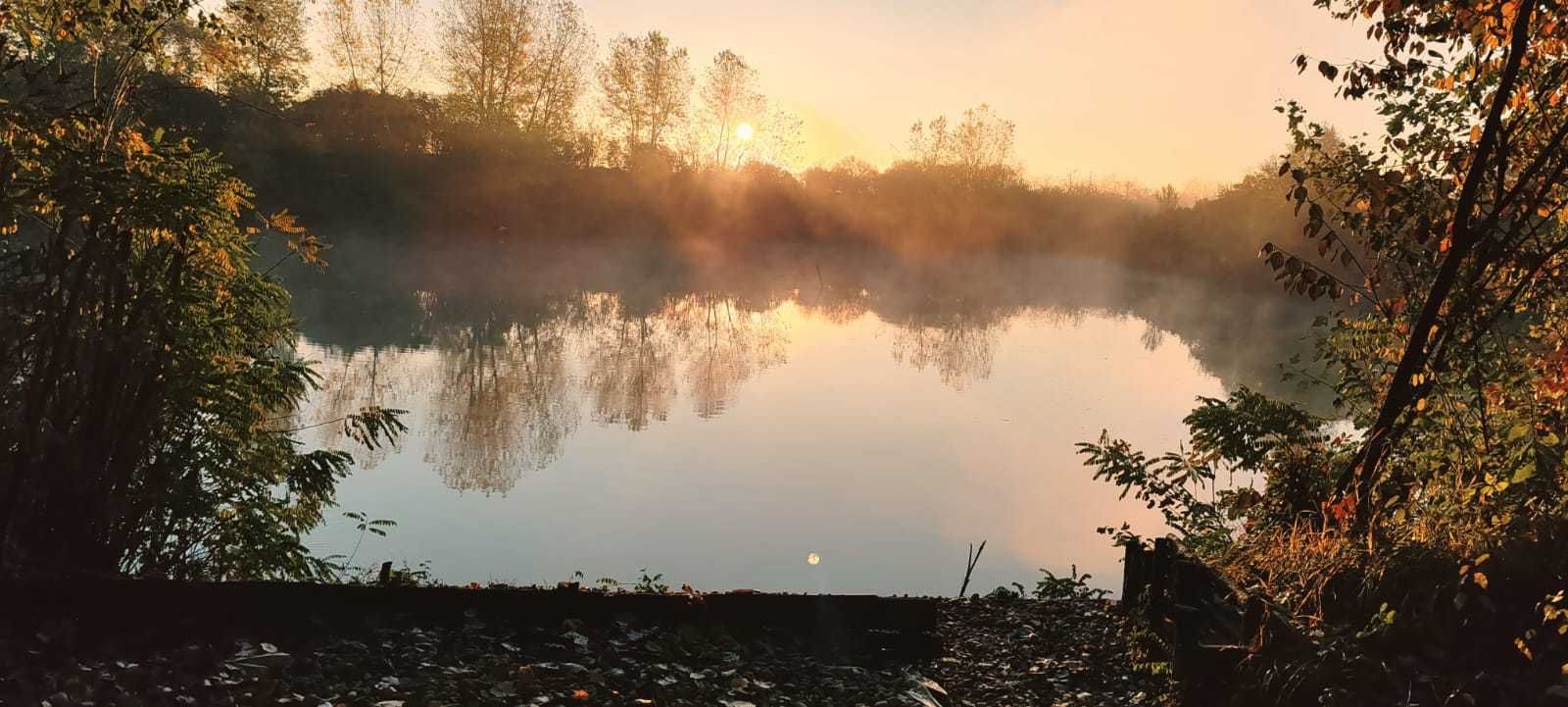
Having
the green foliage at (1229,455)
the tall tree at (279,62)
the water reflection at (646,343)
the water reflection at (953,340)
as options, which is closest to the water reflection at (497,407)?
the water reflection at (646,343)

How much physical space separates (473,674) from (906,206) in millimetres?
63346

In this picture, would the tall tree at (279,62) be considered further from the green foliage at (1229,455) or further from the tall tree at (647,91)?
the green foliage at (1229,455)

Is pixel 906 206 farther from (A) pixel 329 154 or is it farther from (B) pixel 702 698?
(B) pixel 702 698

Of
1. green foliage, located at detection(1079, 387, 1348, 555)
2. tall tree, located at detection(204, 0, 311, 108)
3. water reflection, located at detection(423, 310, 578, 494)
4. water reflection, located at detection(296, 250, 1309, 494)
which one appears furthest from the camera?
tall tree, located at detection(204, 0, 311, 108)

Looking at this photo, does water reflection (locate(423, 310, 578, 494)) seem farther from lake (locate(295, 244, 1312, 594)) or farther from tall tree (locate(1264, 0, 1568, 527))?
tall tree (locate(1264, 0, 1568, 527))

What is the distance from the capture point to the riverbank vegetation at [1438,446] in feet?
14.4

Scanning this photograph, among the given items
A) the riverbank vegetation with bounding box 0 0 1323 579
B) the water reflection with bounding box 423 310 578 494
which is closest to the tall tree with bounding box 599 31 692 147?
the riverbank vegetation with bounding box 0 0 1323 579

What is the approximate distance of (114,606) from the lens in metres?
5.24

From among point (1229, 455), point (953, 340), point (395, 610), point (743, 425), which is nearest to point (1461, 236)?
point (1229, 455)

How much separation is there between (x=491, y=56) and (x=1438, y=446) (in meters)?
52.4

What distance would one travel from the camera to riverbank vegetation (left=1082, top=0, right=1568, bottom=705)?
173 inches

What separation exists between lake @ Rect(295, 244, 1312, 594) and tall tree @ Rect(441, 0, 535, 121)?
521 inches

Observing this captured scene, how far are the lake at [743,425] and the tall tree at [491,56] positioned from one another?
13.2m

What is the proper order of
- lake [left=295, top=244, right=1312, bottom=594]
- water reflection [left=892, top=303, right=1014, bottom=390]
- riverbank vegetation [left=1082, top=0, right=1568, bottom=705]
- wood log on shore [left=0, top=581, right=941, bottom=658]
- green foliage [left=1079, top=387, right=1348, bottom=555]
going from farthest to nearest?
water reflection [left=892, top=303, right=1014, bottom=390] → lake [left=295, top=244, right=1312, bottom=594] → green foliage [left=1079, top=387, right=1348, bottom=555] → wood log on shore [left=0, top=581, right=941, bottom=658] → riverbank vegetation [left=1082, top=0, right=1568, bottom=705]
